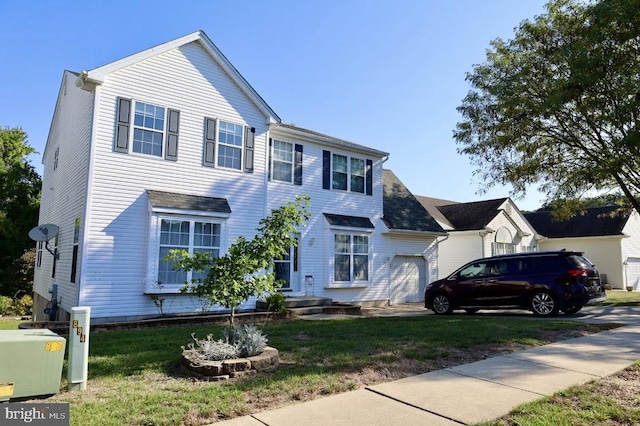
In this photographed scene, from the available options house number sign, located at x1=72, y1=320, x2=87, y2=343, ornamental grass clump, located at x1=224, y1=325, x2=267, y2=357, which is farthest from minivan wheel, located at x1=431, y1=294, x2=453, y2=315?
house number sign, located at x1=72, y1=320, x2=87, y2=343

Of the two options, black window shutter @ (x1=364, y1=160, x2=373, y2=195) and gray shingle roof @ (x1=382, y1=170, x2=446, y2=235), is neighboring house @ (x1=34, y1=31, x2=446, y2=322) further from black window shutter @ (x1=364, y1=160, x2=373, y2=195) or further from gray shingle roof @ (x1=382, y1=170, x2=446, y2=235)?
gray shingle roof @ (x1=382, y1=170, x2=446, y2=235)

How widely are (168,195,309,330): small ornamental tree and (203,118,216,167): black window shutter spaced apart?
7.65 m

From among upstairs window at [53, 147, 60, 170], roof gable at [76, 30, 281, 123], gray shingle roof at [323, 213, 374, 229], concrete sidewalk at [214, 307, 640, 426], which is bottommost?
concrete sidewalk at [214, 307, 640, 426]

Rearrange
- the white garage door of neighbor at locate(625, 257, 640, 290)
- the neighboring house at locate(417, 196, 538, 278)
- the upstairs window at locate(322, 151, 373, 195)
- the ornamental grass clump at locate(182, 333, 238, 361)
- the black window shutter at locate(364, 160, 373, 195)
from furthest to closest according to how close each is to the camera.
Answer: the white garage door of neighbor at locate(625, 257, 640, 290), the neighboring house at locate(417, 196, 538, 278), the black window shutter at locate(364, 160, 373, 195), the upstairs window at locate(322, 151, 373, 195), the ornamental grass clump at locate(182, 333, 238, 361)

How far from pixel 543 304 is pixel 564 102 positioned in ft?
26.4

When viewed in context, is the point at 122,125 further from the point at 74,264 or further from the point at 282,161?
the point at 282,161

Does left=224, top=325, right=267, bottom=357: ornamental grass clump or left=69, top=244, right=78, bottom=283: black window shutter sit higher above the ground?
left=69, top=244, right=78, bottom=283: black window shutter

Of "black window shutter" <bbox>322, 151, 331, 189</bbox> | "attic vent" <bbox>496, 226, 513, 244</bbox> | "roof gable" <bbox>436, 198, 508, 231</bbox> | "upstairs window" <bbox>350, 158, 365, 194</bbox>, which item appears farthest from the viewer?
"attic vent" <bbox>496, 226, 513, 244</bbox>

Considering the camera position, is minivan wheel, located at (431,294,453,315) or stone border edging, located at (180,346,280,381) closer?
stone border edging, located at (180,346,280,381)

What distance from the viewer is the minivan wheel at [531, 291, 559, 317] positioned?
13.1 m

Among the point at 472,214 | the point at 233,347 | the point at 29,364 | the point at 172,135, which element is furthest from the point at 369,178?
the point at 29,364

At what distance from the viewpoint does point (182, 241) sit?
13211 mm

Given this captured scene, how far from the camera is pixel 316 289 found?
16.7 meters

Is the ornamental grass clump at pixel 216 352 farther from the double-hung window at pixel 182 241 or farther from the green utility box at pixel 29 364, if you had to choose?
the double-hung window at pixel 182 241
